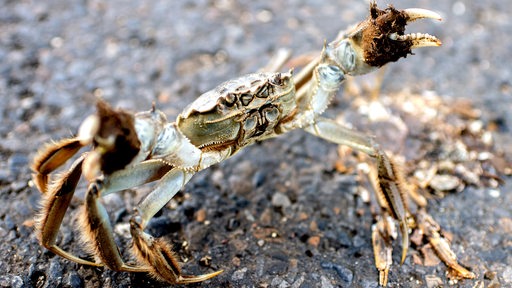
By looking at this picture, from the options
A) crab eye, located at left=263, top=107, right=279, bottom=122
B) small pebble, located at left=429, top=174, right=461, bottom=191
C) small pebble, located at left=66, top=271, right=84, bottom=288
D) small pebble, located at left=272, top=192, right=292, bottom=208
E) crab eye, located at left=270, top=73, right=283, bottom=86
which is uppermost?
crab eye, located at left=270, top=73, right=283, bottom=86

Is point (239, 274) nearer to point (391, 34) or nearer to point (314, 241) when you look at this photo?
point (314, 241)

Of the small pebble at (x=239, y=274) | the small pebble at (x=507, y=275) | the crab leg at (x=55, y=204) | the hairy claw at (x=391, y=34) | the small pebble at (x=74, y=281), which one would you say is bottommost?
the small pebble at (x=74, y=281)

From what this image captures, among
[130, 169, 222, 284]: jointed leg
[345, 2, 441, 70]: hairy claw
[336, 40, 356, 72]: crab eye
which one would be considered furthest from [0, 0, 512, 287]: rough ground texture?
[345, 2, 441, 70]: hairy claw

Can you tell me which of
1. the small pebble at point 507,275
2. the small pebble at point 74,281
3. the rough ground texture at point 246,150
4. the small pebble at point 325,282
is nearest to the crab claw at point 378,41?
the rough ground texture at point 246,150

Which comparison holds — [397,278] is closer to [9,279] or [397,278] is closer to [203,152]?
[203,152]

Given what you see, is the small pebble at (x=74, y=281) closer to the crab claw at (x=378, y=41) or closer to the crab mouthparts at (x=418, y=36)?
the crab claw at (x=378, y=41)

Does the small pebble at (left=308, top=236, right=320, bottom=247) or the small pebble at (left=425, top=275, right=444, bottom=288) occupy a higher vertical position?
the small pebble at (left=308, top=236, right=320, bottom=247)

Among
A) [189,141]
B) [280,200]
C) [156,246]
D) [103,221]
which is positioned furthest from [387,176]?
[103,221]

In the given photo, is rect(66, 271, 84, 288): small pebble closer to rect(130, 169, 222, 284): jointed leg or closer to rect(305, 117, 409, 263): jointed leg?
rect(130, 169, 222, 284): jointed leg
